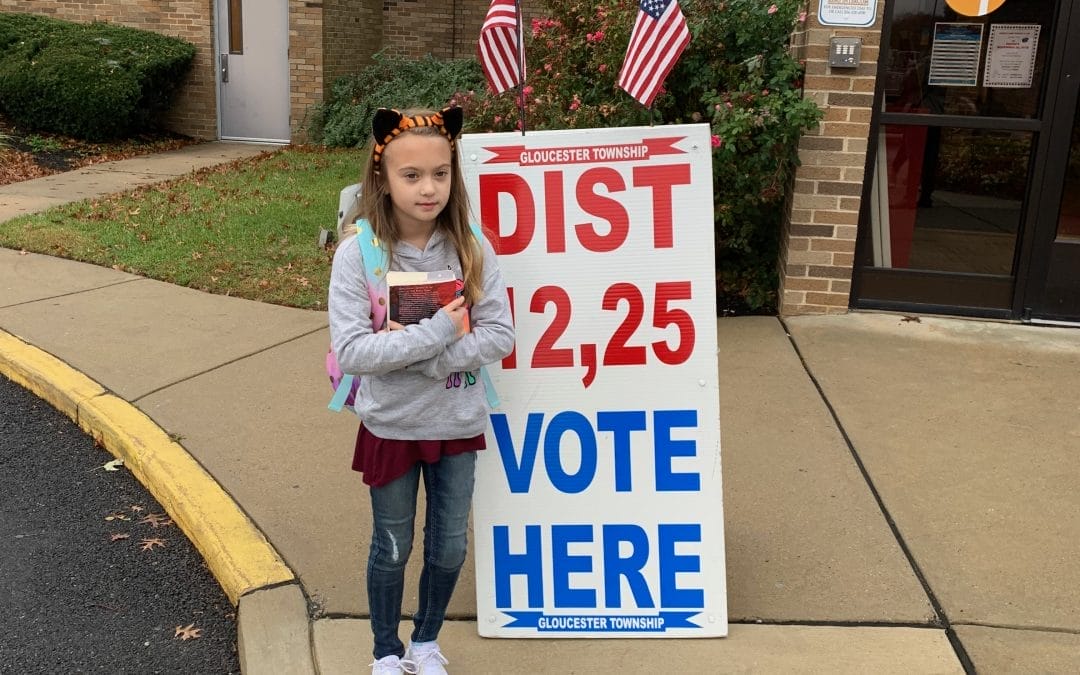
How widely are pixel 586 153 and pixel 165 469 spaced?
228cm

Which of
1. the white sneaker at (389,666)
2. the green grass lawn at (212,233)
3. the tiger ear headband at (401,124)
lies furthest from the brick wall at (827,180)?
the white sneaker at (389,666)

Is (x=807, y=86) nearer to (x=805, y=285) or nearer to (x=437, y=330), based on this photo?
(x=805, y=285)

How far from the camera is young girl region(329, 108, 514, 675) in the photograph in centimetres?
237

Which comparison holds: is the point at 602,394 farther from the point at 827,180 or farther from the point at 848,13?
the point at 848,13

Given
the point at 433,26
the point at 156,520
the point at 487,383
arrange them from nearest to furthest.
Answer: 1. the point at 487,383
2. the point at 156,520
3. the point at 433,26

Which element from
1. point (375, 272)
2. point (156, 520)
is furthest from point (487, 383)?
point (156, 520)

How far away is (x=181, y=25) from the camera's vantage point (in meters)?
13.6

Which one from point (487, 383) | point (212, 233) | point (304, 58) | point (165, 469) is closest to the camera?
point (487, 383)

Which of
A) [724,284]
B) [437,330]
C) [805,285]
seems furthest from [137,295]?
[437,330]

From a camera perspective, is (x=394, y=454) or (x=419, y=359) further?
(x=394, y=454)

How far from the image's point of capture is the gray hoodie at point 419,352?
2320mm

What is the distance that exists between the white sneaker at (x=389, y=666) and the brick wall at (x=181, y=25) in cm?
1255

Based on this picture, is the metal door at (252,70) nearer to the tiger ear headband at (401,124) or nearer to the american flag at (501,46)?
the american flag at (501,46)

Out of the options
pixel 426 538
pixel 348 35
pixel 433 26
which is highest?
pixel 433 26
